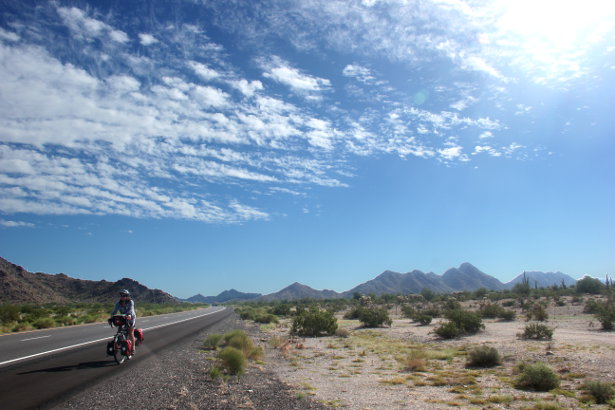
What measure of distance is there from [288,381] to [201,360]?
179 inches

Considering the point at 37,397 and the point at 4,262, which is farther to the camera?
the point at 4,262

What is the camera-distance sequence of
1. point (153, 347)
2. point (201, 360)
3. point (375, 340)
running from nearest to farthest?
1. point (201, 360)
2. point (153, 347)
3. point (375, 340)

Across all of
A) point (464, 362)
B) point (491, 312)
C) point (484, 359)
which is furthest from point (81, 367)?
point (491, 312)

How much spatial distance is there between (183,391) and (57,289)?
137993 millimetres

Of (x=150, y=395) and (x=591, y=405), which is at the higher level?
(x=150, y=395)

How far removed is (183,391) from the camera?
9719mm

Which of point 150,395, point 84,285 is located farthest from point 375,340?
point 84,285

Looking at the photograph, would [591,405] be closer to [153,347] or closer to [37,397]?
[37,397]

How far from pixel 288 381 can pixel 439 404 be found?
4.63 metres

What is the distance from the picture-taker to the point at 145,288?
575ft

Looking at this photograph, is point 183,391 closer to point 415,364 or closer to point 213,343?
point 415,364

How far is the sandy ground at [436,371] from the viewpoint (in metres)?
10.4

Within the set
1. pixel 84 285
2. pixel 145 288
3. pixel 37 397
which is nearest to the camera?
pixel 37 397

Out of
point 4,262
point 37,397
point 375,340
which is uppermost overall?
point 4,262
